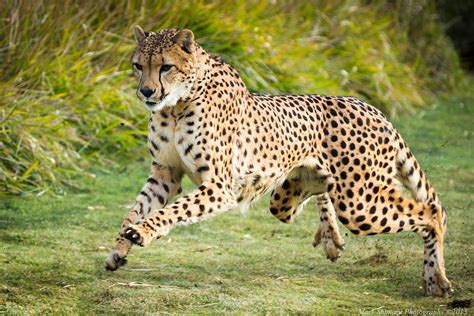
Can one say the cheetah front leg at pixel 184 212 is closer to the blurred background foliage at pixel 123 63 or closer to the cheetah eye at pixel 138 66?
the cheetah eye at pixel 138 66

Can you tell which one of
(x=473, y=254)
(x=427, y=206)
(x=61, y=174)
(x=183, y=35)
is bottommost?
(x=61, y=174)

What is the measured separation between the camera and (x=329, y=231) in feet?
20.6

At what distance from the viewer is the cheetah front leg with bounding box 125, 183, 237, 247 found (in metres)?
4.97

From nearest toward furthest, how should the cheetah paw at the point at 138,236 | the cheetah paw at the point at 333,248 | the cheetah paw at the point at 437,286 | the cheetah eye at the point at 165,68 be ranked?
the cheetah paw at the point at 138,236, the cheetah eye at the point at 165,68, the cheetah paw at the point at 437,286, the cheetah paw at the point at 333,248

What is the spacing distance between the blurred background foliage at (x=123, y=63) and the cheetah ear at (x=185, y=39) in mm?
2462

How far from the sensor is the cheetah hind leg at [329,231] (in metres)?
6.23

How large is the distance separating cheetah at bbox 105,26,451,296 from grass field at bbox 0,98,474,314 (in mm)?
310

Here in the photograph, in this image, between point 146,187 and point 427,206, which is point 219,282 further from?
point 427,206

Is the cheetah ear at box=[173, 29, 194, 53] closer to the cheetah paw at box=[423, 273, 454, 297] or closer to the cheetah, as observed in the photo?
the cheetah

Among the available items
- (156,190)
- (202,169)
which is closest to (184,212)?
(202,169)

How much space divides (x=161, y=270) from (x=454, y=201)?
2.91m

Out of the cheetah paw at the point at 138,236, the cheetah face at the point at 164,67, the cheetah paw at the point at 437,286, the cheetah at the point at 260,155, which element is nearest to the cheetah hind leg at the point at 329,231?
the cheetah at the point at 260,155

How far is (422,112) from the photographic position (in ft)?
38.1

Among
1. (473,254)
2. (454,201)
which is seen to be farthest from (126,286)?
(454,201)
